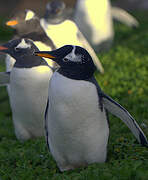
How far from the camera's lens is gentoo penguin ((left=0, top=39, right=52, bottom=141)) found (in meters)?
3.86

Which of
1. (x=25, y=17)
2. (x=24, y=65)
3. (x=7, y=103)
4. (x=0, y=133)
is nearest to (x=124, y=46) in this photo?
(x=7, y=103)

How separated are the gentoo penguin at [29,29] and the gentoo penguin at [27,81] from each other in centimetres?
70

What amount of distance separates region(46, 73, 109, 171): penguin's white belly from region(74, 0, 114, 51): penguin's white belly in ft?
15.9

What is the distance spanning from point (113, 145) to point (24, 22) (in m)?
2.28

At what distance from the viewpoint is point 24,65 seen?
3.86 m

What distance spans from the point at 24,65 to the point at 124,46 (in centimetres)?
461

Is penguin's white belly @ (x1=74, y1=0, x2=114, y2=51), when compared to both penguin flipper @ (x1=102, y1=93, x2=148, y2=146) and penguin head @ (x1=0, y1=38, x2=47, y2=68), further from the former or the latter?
penguin flipper @ (x1=102, y1=93, x2=148, y2=146)

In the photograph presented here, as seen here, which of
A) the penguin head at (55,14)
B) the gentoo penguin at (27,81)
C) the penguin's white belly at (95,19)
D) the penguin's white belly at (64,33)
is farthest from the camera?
the penguin's white belly at (95,19)

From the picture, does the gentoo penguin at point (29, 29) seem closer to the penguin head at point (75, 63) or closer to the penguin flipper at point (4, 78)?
the penguin flipper at point (4, 78)

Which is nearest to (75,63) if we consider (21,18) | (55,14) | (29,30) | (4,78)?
(4,78)

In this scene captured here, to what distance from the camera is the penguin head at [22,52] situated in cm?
389

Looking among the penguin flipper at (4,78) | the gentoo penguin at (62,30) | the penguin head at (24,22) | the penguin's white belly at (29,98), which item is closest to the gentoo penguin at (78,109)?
the penguin's white belly at (29,98)

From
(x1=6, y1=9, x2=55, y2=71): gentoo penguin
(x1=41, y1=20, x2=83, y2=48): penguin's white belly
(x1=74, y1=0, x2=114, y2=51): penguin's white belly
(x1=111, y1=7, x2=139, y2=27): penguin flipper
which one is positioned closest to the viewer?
(x1=6, y1=9, x2=55, y2=71): gentoo penguin

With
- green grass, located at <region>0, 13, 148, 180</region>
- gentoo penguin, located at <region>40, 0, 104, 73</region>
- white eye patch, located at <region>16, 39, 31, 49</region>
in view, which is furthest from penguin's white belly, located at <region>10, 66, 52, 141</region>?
gentoo penguin, located at <region>40, 0, 104, 73</region>
